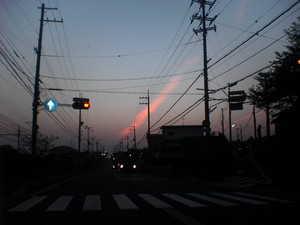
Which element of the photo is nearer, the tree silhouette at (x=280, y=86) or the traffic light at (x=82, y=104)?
the traffic light at (x=82, y=104)

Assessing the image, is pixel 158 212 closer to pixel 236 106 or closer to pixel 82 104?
pixel 82 104

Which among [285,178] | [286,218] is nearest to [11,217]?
[286,218]

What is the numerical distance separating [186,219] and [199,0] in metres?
21.7

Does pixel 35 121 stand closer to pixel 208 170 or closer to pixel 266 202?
pixel 208 170

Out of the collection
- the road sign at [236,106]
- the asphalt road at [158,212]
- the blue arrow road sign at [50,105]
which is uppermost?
the blue arrow road sign at [50,105]

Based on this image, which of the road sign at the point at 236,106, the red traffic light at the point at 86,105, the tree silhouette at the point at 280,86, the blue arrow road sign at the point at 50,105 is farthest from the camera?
the tree silhouette at the point at 280,86

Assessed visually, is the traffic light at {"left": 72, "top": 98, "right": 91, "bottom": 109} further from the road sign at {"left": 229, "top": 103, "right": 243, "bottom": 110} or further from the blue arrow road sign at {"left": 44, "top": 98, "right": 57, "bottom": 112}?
the road sign at {"left": 229, "top": 103, "right": 243, "bottom": 110}

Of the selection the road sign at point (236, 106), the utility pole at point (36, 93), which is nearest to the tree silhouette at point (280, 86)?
the road sign at point (236, 106)

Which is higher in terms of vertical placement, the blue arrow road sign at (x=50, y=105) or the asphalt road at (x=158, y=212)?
the blue arrow road sign at (x=50, y=105)

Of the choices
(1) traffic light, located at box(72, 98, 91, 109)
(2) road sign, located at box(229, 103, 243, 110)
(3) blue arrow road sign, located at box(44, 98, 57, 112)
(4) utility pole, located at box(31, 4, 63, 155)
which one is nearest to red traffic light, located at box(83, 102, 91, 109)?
(1) traffic light, located at box(72, 98, 91, 109)

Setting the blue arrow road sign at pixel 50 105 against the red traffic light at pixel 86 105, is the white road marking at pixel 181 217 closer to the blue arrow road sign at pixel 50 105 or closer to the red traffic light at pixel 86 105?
the red traffic light at pixel 86 105

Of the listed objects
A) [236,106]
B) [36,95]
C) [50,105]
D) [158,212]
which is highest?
[36,95]

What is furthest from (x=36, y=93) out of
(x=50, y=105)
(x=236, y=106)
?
(x=236, y=106)

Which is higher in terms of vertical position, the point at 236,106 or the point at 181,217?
the point at 236,106
